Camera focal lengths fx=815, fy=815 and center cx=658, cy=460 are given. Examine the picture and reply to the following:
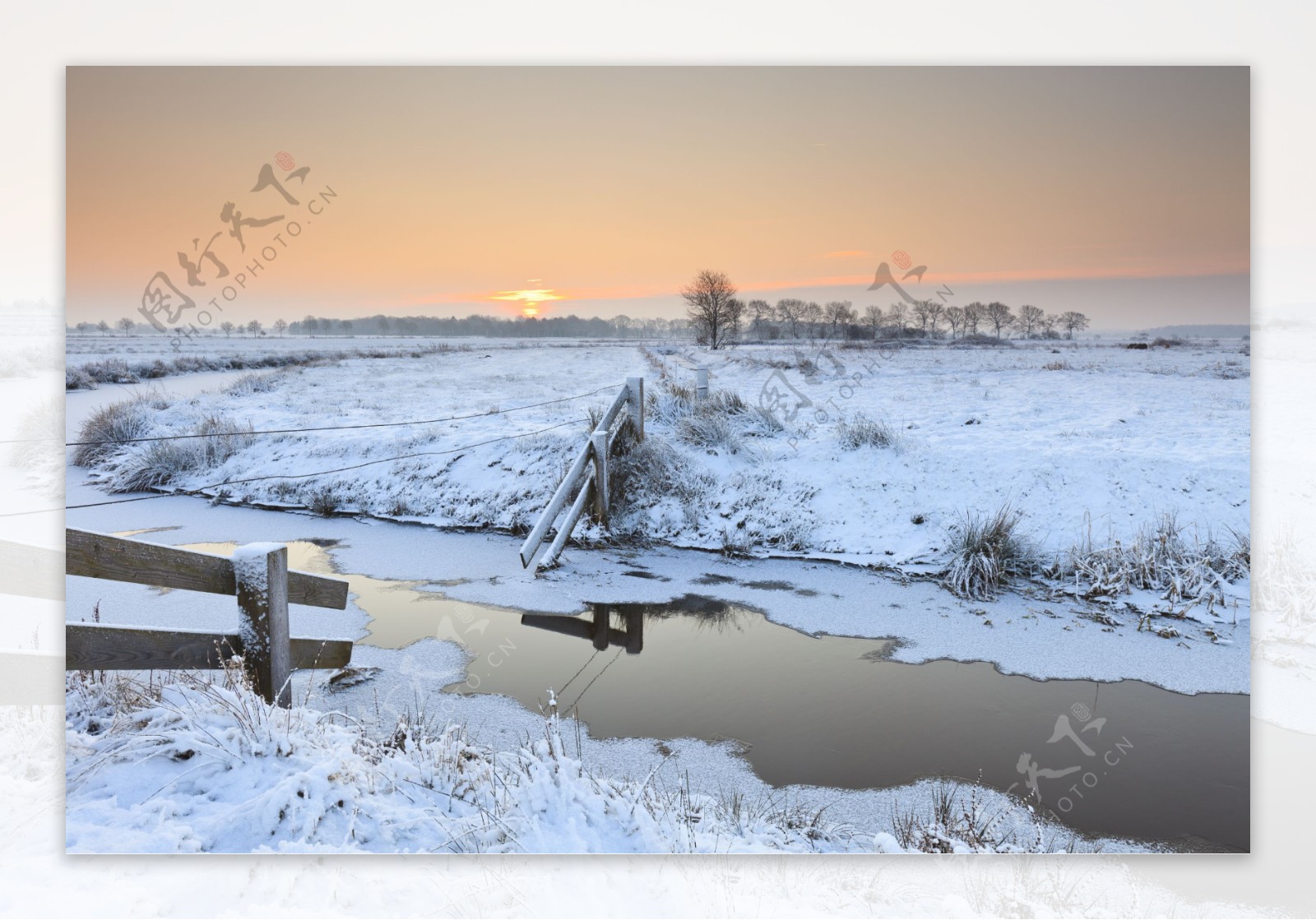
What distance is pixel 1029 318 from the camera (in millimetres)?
6523

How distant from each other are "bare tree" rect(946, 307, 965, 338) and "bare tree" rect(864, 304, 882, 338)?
0.66 meters

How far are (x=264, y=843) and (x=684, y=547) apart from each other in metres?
5.56

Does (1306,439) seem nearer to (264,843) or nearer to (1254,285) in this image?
(1254,285)

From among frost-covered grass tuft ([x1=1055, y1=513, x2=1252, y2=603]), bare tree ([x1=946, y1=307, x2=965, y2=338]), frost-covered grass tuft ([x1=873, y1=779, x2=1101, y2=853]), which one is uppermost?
bare tree ([x1=946, y1=307, x2=965, y2=338])

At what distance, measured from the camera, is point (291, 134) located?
5438mm

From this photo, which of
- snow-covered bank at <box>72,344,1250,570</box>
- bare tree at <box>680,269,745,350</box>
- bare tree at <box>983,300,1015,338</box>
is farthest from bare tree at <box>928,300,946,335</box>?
bare tree at <box>680,269,745,350</box>

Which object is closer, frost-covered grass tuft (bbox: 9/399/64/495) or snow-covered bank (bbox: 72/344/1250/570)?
frost-covered grass tuft (bbox: 9/399/64/495)

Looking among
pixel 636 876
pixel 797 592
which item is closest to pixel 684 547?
pixel 797 592

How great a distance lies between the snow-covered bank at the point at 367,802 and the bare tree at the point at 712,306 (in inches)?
165

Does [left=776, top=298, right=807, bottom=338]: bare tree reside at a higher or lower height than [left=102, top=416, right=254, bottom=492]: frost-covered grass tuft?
higher

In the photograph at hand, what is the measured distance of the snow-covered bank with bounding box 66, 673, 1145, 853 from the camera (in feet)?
12.2

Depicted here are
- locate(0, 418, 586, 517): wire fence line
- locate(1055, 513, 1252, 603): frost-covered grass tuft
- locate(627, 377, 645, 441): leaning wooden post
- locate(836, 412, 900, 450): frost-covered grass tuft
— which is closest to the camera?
locate(1055, 513, 1252, 603): frost-covered grass tuft

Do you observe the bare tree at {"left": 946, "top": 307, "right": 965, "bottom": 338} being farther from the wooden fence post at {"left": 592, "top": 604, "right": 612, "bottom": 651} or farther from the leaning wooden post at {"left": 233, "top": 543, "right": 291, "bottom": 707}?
the leaning wooden post at {"left": 233, "top": 543, "right": 291, "bottom": 707}

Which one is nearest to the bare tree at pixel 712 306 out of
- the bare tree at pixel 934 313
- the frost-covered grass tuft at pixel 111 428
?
the bare tree at pixel 934 313
